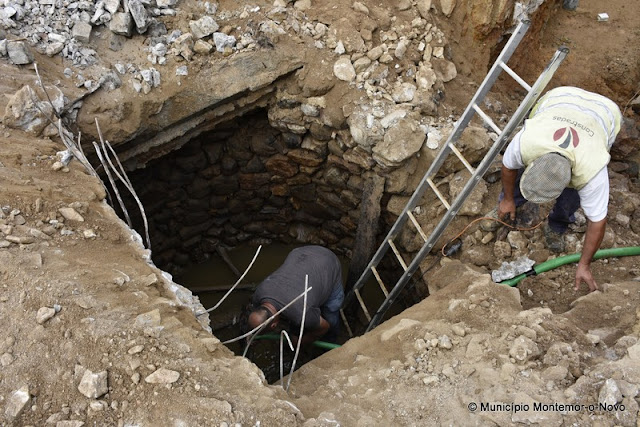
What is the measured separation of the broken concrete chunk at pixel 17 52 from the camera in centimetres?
354

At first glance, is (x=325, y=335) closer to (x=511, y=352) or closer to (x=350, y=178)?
(x=350, y=178)

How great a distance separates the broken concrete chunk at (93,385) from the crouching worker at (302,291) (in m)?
1.41

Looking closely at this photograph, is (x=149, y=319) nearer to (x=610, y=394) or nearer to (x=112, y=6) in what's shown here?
(x=610, y=394)

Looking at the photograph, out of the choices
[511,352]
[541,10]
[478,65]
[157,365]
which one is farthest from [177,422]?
[541,10]

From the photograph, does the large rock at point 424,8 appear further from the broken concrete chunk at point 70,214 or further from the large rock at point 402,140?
the broken concrete chunk at point 70,214

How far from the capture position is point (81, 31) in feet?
12.5

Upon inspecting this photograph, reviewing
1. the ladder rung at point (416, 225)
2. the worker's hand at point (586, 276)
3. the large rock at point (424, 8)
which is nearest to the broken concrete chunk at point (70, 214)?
the ladder rung at point (416, 225)

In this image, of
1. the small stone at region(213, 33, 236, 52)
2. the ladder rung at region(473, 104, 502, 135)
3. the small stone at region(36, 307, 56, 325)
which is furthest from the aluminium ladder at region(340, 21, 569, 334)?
the small stone at region(36, 307, 56, 325)

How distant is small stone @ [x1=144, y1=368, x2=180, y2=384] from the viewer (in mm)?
2156

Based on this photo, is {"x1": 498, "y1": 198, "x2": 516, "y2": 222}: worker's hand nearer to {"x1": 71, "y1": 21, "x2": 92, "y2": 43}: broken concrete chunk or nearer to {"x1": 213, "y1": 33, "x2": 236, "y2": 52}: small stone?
{"x1": 213, "y1": 33, "x2": 236, "y2": 52}: small stone

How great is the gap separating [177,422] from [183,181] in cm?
342

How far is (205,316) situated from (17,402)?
3.28ft

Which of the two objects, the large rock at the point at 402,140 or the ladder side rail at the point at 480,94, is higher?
the ladder side rail at the point at 480,94

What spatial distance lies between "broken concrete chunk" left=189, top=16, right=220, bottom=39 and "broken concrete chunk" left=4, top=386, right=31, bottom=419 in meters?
3.00
